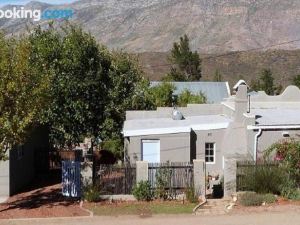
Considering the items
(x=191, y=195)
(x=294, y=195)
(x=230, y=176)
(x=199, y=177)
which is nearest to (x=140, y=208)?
(x=191, y=195)

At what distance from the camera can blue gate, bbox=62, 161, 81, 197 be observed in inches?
886

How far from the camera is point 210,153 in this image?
27281mm

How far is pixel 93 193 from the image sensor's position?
852 inches

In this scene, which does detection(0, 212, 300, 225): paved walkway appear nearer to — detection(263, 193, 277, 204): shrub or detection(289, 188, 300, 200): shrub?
detection(263, 193, 277, 204): shrub

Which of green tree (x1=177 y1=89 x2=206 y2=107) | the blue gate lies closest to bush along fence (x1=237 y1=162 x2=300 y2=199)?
the blue gate

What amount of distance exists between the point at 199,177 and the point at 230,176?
3.53 ft

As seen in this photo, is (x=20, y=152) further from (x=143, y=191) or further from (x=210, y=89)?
(x=210, y=89)

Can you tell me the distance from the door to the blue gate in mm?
4177

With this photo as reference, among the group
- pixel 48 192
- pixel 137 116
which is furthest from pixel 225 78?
pixel 48 192

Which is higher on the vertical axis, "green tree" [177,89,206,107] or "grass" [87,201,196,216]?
"green tree" [177,89,206,107]

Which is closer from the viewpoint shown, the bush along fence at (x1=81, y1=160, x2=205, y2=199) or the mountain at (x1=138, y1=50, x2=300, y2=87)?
A: the bush along fence at (x1=81, y1=160, x2=205, y2=199)

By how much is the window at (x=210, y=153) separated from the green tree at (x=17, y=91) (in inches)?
385

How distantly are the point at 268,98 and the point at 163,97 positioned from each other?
30.5 feet

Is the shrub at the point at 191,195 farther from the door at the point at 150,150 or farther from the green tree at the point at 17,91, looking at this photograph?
the green tree at the point at 17,91
